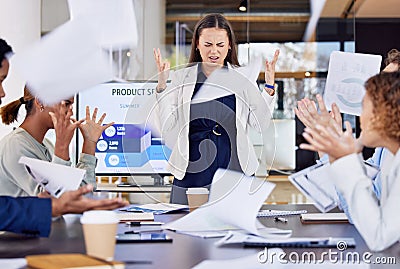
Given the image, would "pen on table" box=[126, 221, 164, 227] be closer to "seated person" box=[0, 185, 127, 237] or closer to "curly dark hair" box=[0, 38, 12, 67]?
"seated person" box=[0, 185, 127, 237]

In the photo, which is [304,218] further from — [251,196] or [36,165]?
[36,165]

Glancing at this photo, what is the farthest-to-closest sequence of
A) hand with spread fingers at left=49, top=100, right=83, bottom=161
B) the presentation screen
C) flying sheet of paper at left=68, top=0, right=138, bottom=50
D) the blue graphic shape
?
the presentation screen, the blue graphic shape, flying sheet of paper at left=68, top=0, right=138, bottom=50, hand with spread fingers at left=49, top=100, right=83, bottom=161

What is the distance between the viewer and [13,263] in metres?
1.20

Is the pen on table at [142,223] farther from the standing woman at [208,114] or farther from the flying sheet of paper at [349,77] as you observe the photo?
the flying sheet of paper at [349,77]

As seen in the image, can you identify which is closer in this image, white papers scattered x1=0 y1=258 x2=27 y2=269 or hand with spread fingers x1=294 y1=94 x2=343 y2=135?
white papers scattered x1=0 y1=258 x2=27 y2=269

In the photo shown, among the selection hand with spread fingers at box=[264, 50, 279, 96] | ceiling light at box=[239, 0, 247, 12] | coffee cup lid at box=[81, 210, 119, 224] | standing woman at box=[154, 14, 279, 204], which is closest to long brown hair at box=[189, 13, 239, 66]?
standing woman at box=[154, 14, 279, 204]

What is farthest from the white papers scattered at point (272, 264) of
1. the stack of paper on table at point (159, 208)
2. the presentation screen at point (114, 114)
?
the presentation screen at point (114, 114)

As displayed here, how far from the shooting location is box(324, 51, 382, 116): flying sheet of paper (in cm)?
169

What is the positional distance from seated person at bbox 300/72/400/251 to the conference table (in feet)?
0.23

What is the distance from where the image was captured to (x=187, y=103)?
2061mm

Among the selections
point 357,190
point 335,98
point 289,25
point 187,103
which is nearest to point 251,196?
point 357,190

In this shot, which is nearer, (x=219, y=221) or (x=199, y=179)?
(x=219, y=221)

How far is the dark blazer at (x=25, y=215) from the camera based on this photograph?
142 cm

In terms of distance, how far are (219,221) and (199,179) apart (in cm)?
62
